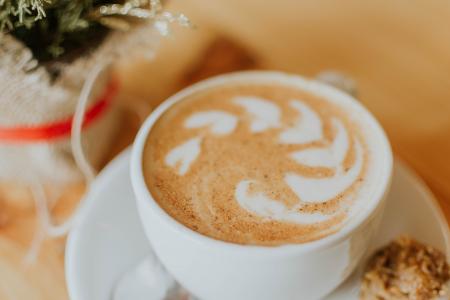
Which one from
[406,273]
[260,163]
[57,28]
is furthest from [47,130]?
[406,273]

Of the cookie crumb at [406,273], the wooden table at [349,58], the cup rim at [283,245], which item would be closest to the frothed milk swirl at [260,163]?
the cup rim at [283,245]

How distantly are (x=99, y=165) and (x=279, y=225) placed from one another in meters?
0.39

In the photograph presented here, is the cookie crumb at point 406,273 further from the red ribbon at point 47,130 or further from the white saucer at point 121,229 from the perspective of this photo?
the red ribbon at point 47,130

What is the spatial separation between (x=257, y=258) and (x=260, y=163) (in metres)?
0.16

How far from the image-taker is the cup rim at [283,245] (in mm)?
633

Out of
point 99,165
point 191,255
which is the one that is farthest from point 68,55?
point 191,255

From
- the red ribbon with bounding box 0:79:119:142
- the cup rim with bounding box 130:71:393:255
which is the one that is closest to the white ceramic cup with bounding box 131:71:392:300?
the cup rim with bounding box 130:71:393:255

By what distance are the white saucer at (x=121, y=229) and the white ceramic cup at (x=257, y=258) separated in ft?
0.30

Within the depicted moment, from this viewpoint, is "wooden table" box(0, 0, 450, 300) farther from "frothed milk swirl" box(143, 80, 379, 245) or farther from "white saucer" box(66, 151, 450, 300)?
"frothed milk swirl" box(143, 80, 379, 245)

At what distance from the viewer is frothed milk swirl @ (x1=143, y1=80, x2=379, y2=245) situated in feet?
2.24

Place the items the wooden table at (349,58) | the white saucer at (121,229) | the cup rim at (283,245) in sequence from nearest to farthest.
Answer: the cup rim at (283,245)
the white saucer at (121,229)
the wooden table at (349,58)

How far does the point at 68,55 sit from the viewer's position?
2.65ft

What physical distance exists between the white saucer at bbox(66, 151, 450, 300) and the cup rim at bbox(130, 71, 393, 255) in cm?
13

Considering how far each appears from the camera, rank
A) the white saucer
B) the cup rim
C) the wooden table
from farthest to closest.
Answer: the wooden table, the white saucer, the cup rim
